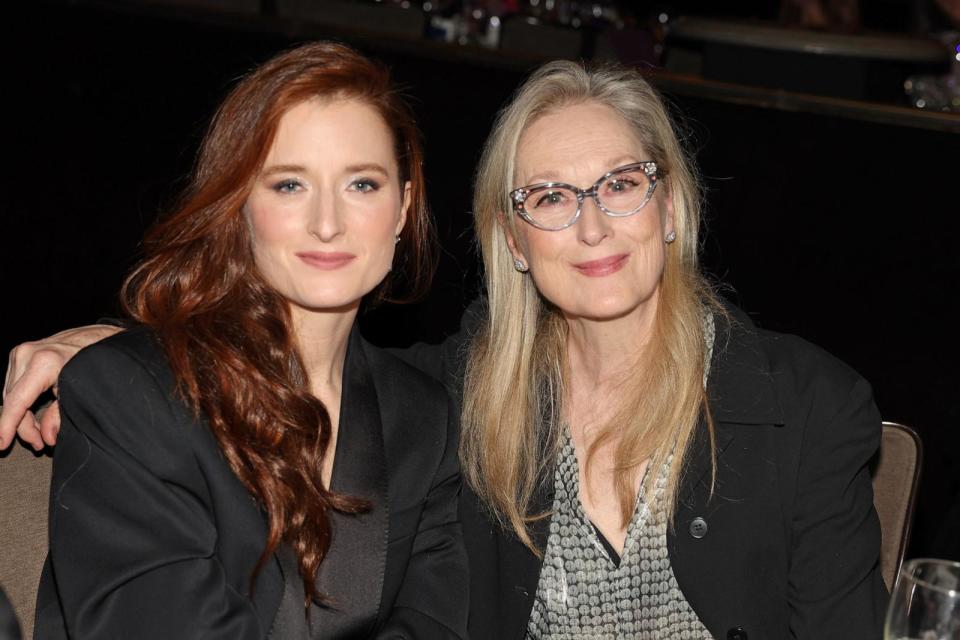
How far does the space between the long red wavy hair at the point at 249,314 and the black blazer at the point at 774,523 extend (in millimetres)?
449

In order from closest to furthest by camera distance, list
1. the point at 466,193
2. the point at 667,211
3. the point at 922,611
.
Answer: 1. the point at 922,611
2. the point at 667,211
3. the point at 466,193

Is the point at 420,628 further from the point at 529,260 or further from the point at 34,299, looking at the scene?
the point at 34,299

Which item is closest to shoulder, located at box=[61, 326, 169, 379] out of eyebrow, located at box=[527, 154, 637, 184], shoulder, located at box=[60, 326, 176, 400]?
shoulder, located at box=[60, 326, 176, 400]

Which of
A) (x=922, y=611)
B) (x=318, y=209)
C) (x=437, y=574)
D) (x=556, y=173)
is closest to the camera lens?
(x=922, y=611)

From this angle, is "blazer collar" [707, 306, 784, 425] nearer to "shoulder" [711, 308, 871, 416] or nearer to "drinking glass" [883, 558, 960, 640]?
"shoulder" [711, 308, 871, 416]

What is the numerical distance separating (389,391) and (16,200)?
2218 millimetres

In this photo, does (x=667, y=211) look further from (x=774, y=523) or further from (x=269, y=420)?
(x=269, y=420)

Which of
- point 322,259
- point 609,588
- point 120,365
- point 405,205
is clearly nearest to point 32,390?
point 120,365

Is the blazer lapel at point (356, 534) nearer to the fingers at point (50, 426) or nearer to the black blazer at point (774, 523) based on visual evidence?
the black blazer at point (774, 523)

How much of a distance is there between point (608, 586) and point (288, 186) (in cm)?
90

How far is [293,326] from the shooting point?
6.93ft

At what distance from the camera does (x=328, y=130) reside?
2016 mm

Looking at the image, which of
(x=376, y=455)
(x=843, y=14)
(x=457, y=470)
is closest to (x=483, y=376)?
(x=457, y=470)

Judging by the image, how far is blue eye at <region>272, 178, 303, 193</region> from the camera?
2008 millimetres
